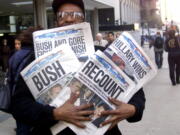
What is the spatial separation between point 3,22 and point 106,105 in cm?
2188

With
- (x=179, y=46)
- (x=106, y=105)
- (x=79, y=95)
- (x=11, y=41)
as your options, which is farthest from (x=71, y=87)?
(x=11, y=41)

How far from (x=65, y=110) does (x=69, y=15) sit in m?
0.48

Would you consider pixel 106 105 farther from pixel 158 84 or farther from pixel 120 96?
pixel 158 84

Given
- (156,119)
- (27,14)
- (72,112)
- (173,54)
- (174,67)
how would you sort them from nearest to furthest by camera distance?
(72,112), (156,119), (173,54), (174,67), (27,14)

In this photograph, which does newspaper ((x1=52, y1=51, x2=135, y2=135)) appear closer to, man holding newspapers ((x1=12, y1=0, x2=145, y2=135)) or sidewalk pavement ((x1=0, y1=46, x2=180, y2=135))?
man holding newspapers ((x1=12, y1=0, x2=145, y2=135))

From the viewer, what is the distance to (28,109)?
186 centimetres

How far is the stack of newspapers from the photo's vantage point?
186 centimetres

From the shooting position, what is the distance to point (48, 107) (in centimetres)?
186

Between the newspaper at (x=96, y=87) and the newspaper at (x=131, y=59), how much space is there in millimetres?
40

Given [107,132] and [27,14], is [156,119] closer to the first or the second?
[107,132]

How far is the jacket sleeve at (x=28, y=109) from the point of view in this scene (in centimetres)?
185

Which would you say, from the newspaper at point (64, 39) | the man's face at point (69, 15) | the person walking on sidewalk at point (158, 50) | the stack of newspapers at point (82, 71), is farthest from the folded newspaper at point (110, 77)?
the person walking on sidewalk at point (158, 50)

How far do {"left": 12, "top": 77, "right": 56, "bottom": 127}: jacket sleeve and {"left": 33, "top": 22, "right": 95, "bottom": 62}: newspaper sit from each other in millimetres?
→ 178

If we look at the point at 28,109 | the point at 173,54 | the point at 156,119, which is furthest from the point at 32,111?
the point at 173,54
